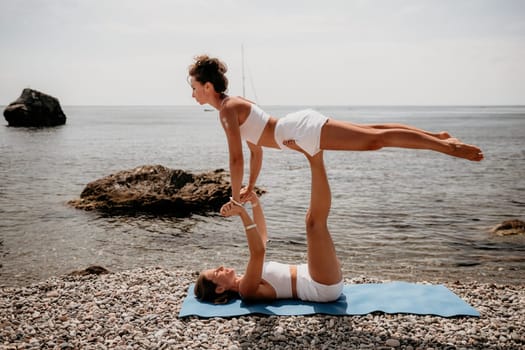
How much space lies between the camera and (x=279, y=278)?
5852 mm

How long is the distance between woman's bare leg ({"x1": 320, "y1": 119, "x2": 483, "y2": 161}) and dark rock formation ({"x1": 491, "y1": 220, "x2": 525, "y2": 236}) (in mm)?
7903

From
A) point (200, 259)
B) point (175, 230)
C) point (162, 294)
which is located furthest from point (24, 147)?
point (162, 294)

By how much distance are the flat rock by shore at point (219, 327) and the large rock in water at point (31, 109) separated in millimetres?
62066

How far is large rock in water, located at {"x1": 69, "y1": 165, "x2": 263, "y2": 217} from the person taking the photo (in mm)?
14539

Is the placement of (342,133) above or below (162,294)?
above

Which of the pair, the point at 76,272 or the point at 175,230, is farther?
the point at 175,230

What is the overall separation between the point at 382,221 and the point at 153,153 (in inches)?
1013

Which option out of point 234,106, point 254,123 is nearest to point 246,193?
point 254,123

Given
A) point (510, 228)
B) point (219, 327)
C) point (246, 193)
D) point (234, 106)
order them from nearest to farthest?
point (219, 327) → point (234, 106) → point (246, 193) → point (510, 228)

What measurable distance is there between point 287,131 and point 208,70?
4.14 ft

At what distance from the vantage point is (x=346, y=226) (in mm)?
12578

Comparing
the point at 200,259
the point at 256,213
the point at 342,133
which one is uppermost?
the point at 342,133

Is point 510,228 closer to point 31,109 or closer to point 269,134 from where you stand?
point 269,134

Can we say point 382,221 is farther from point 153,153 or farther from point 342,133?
point 153,153
